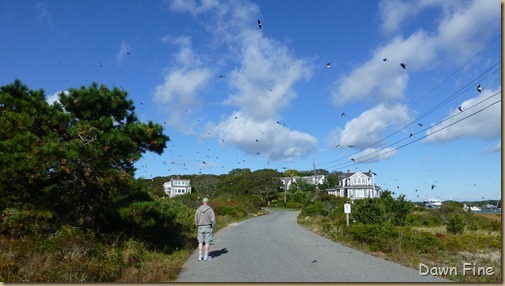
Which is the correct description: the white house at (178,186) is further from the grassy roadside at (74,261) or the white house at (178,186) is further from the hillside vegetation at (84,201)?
the grassy roadside at (74,261)

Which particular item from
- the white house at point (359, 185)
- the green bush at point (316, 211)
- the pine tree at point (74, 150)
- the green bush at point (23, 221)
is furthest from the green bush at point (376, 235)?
the white house at point (359, 185)

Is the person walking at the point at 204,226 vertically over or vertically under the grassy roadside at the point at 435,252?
over

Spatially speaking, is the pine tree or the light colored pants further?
the light colored pants

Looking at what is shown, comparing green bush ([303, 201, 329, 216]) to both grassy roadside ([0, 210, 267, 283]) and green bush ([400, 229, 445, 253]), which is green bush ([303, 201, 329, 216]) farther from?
grassy roadside ([0, 210, 267, 283])

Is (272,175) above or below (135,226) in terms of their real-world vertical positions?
above

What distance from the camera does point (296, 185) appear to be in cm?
9181

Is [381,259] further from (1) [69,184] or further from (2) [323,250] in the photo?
(1) [69,184]

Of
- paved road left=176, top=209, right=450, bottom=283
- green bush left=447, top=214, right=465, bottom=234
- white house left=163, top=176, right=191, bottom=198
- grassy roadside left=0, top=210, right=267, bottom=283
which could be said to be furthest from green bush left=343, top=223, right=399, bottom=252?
white house left=163, top=176, right=191, bottom=198

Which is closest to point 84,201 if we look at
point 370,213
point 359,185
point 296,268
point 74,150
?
point 74,150

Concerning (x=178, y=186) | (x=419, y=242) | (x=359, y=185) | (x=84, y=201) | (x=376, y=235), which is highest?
(x=178, y=186)

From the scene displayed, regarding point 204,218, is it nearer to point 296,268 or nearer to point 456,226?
point 296,268

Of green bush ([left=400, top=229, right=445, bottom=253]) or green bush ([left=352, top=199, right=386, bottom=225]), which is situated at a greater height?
green bush ([left=352, top=199, right=386, bottom=225])

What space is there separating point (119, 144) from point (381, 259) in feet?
25.7

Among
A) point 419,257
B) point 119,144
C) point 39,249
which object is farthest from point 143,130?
point 419,257
